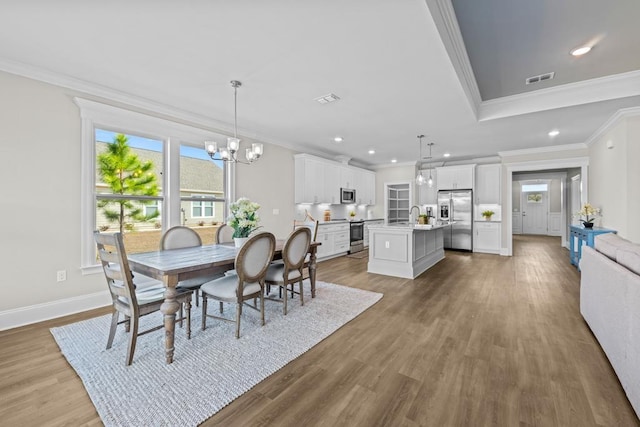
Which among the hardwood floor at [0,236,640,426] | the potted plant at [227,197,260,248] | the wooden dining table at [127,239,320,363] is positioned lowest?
the hardwood floor at [0,236,640,426]

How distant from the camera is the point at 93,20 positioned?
2.11m

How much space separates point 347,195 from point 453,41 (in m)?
5.05

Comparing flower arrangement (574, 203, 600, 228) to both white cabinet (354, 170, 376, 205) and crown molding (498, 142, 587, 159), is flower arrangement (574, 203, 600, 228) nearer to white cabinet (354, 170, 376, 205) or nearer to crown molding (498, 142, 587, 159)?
crown molding (498, 142, 587, 159)

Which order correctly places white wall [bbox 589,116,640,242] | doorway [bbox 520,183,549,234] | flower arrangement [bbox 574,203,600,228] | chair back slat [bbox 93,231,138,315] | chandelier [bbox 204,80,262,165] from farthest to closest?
doorway [bbox 520,183,549,234]
flower arrangement [bbox 574,203,600,228]
white wall [bbox 589,116,640,242]
chandelier [bbox 204,80,262,165]
chair back slat [bbox 93,231,138,315]

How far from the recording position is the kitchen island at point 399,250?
4.60 meters

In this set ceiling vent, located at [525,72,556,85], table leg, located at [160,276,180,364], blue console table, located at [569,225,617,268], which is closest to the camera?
table leg, located at [160,276,180,364]

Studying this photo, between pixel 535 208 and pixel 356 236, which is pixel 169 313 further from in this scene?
pixel 535 208

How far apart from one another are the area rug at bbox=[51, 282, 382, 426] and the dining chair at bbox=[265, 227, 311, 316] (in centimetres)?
36

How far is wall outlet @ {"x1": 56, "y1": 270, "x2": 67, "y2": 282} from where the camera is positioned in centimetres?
301

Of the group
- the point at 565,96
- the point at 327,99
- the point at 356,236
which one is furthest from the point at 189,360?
the point at 356,236

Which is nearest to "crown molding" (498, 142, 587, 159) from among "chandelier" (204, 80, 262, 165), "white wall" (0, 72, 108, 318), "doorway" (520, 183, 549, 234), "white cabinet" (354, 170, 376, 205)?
"white cabinet" (354, 170, 376, 205)

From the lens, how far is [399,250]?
15.4 feet

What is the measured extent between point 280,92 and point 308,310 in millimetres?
2683

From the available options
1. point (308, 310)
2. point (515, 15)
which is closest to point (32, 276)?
point (308, 310)
